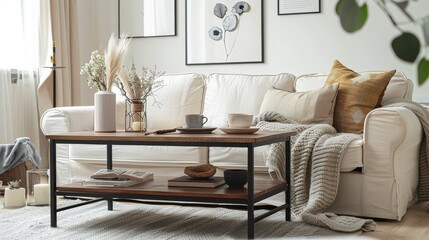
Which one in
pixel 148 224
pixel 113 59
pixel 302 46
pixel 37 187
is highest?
pixel 302 46

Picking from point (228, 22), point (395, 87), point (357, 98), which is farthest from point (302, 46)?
point (357, 98)

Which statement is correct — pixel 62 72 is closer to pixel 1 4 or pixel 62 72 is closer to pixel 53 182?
pixel 1 4

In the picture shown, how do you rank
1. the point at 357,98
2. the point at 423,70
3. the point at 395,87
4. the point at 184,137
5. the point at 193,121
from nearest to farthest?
the point at 423,70 < the point at 184,137 < the point at 193,121 < the point at 357,98 < the point at 395,87

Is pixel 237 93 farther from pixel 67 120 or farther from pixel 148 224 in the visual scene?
pixel 148 224

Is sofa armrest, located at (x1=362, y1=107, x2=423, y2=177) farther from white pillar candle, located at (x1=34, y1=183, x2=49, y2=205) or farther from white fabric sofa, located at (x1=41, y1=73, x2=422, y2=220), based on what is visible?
white pillar candle, located at (x1=34, y1=183, x2=49, y2=205)

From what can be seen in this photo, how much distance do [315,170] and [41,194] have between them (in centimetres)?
160

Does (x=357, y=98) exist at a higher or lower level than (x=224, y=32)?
lower

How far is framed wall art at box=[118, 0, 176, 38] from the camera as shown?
5.17 m

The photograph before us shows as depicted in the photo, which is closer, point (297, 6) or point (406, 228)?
point (406, 228)

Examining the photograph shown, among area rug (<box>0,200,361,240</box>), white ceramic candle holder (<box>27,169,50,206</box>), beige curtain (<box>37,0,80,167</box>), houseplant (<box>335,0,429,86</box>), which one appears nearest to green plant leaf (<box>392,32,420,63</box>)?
houseplant (<box>335,0,429,86</box>)

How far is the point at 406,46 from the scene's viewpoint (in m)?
0.20

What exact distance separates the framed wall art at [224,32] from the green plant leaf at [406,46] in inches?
185

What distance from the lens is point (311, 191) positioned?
3109 millimetres

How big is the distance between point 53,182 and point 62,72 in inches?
83.7
